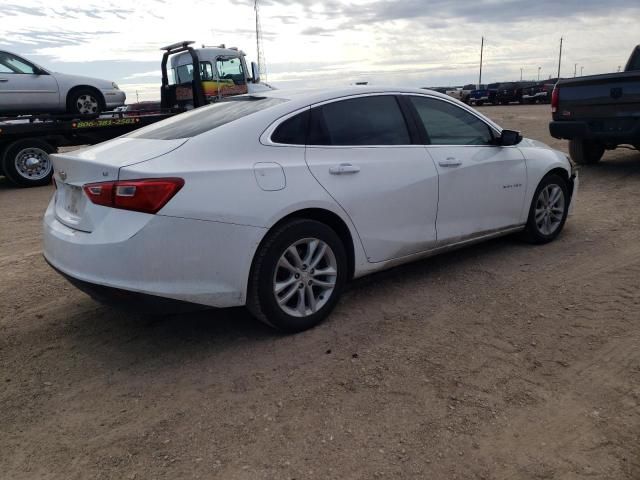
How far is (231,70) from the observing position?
14781mm

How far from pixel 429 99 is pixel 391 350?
214cm

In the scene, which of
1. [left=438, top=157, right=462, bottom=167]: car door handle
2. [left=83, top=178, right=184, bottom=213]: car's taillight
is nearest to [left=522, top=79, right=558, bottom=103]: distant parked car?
[left=438, top=157, right=462, bottom=167]: car door handle

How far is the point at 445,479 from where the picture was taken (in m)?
2.29

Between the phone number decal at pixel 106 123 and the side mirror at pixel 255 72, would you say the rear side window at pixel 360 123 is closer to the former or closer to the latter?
the phone number decal at pixel 106 123

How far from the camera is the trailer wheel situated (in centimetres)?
1009

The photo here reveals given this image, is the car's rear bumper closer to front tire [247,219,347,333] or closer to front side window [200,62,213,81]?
front tire [247,219,347,333]

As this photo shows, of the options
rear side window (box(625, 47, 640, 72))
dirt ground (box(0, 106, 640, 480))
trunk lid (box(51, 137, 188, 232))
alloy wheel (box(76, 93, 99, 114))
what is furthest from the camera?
alloy wheel (box(76, 93, 99, 114))

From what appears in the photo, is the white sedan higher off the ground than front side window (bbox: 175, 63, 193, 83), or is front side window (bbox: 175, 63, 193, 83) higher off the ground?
front side window (bbox: 175, 63, 193, 83)

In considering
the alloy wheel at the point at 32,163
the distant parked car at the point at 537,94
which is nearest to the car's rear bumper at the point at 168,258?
the alloy wheel at the point at 32,163

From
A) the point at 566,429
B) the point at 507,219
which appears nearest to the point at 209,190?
the point at 566,429

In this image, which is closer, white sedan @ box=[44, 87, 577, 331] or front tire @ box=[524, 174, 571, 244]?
white sedan @ box=[44, 87, 577, 331]

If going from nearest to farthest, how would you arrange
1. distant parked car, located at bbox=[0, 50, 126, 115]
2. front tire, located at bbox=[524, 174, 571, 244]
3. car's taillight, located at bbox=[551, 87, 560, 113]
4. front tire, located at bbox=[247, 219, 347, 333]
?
front tire, located at bbox=[247, 219, 347, 333], front tire, located at bbox=[524, 174, 571, 244], car's taillight, located at bbox=[551, 87, 560, 113], distant parked car, located at bbox=[0, 50, 126, 115]

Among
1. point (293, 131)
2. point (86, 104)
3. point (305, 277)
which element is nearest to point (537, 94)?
point (86, 104)

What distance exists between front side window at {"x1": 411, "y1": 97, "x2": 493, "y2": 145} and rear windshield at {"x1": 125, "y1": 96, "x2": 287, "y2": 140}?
1213mm
